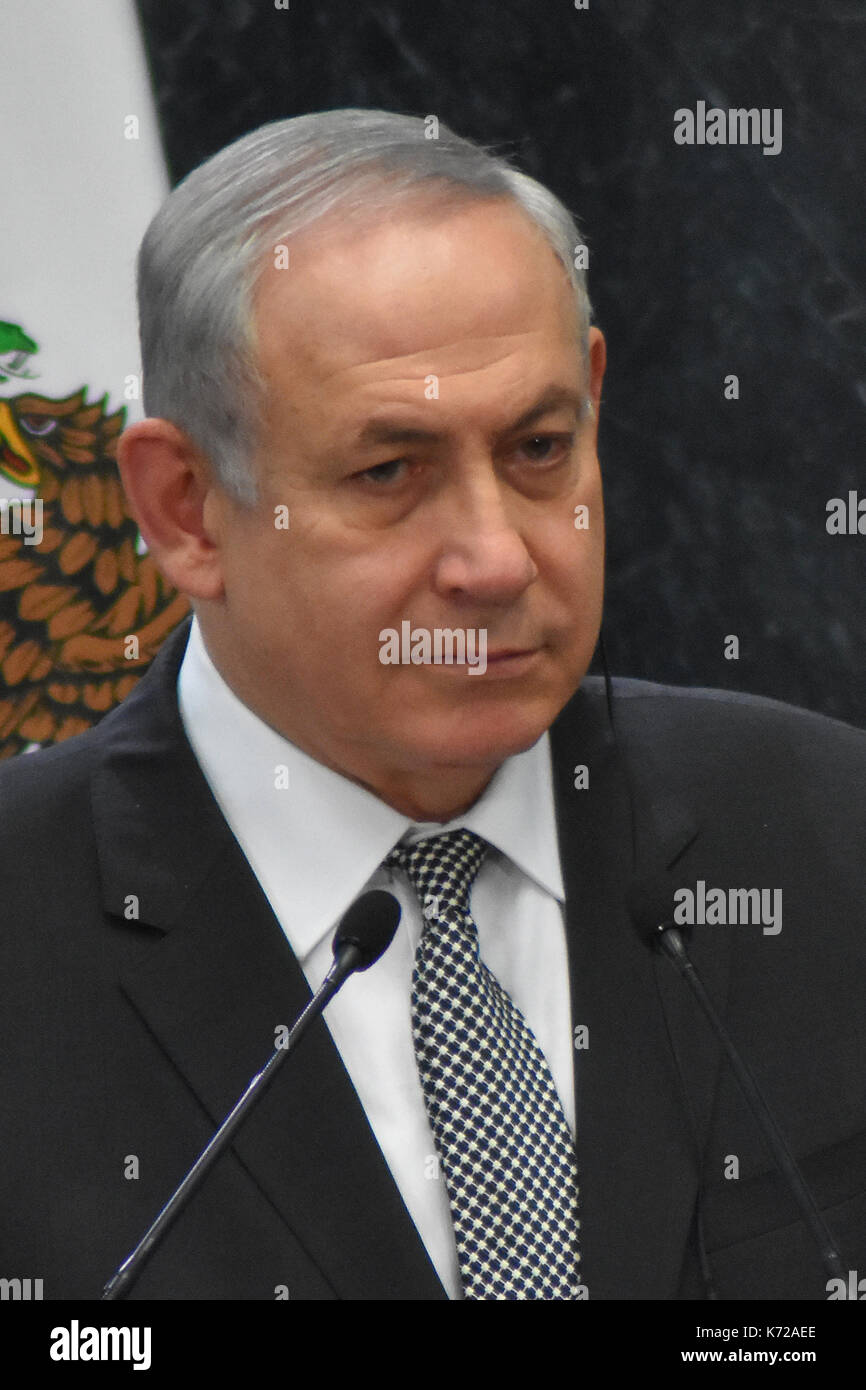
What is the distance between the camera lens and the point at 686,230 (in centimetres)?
194

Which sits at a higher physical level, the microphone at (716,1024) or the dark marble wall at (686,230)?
the dark marble wall at (686,230)

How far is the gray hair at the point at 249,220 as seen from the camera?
1408 mm

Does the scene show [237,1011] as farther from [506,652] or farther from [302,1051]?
[506,652]

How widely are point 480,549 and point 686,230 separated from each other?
0.74 m

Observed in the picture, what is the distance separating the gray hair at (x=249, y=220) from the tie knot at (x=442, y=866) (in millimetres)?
331

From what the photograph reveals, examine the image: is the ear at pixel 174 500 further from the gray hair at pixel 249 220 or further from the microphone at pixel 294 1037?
the microphone at pixel 294 1037

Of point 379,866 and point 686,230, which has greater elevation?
point 686,230

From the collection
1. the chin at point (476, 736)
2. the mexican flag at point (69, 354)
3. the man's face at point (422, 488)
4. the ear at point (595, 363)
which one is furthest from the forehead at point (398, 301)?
the mexican flag at point (69, 354)

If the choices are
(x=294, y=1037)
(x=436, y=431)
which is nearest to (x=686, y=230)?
(x=436, y=431)

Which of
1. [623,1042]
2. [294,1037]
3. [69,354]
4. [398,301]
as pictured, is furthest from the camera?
[69,354]

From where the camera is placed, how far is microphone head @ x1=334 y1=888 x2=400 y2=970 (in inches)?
Result: 47.4

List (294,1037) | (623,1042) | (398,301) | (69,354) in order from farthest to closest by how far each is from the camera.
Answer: (69,354)
(623,1042)
(398,301)
(294,1037)

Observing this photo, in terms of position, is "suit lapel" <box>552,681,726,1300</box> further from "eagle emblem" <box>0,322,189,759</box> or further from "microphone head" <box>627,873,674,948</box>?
"eagle emblem" <box>0,322,189,759</box>

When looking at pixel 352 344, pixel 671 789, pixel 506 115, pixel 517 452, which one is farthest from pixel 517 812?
pixel 506 115
